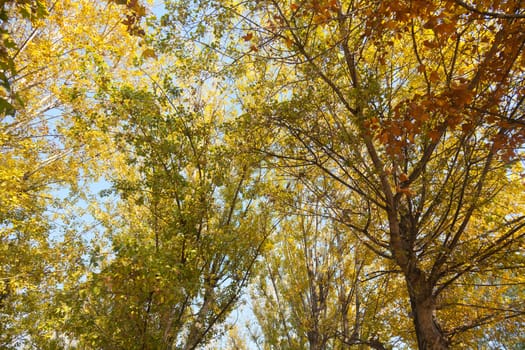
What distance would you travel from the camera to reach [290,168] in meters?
5.54

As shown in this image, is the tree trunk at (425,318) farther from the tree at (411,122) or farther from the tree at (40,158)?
the tree at (40,158)

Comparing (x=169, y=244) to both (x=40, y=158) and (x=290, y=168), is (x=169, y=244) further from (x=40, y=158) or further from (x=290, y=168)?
(x=40, y=158)

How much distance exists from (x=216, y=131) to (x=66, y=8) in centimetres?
447

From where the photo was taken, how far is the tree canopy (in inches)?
147

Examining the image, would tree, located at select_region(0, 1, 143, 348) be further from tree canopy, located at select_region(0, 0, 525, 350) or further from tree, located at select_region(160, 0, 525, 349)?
tree, located at select_region(160, 0, 525, 349)

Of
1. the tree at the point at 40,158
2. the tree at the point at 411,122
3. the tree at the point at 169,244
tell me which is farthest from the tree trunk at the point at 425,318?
the tree at the point at 40,158

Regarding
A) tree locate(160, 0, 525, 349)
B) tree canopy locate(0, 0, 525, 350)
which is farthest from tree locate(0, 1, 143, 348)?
tree locate(160, 0, 525, 349)

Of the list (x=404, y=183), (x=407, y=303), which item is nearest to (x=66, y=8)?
(x=404, y=183)

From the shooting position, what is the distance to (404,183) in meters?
4.35

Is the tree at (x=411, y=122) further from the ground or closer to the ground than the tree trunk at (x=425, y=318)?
further from the ground

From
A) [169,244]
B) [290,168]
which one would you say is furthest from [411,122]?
[169,244]

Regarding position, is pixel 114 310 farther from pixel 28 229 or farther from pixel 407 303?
pixel 407 303

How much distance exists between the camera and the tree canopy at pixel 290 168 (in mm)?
3746

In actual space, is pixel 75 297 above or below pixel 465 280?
below
